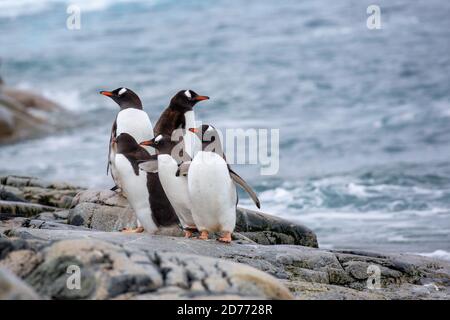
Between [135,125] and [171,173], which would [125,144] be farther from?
[135,125]

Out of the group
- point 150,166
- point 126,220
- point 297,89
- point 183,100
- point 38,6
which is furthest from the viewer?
point 38,6

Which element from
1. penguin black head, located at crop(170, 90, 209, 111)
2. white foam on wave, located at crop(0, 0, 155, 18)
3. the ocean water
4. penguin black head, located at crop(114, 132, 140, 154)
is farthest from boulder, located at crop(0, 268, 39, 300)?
white foam on wave, located at crop(0, 0, 155, 18)

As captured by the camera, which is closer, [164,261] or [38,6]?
[164,261]

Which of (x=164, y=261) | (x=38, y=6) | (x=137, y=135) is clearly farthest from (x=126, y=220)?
(x=38, y=6)

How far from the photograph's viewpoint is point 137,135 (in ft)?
30.5

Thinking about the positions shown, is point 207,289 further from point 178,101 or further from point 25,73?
point 25,73

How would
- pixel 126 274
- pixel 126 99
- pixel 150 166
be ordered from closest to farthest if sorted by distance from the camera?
pixel 126 274, pixel 150 166, pixel 126 99

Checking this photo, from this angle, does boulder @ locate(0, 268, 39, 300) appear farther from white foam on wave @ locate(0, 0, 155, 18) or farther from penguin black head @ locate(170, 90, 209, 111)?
white foam on wave @ locate(0, 0, 155, 18)

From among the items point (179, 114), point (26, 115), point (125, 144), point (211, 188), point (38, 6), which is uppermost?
point (38, 6)

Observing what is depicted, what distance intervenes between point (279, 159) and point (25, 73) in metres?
16.7

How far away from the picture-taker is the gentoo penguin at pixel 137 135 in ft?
27.9

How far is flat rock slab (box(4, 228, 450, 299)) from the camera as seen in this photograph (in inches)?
295

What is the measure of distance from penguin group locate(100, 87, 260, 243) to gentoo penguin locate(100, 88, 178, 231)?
0.4 inches

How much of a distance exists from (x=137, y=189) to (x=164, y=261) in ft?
8.51
